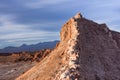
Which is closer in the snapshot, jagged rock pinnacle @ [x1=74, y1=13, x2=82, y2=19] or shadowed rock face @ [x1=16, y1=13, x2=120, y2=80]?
shadowed rock face @ [x1=16, y1=13, x2=120, y2=80]

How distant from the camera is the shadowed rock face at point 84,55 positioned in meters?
15.2

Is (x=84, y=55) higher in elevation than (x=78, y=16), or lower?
lower

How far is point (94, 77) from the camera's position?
593 inches

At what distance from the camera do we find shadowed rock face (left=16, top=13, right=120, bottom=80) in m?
15.2

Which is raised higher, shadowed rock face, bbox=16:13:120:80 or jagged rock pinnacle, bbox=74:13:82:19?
jagged rock pinnacle, bbox=74:13:82:19

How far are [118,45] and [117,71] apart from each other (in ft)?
8.28

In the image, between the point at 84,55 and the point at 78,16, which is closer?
the point at 84,55

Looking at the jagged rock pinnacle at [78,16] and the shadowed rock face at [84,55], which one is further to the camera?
the jagged rock pinnacle at [78,16]

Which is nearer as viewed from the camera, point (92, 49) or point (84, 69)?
point (84, 69)

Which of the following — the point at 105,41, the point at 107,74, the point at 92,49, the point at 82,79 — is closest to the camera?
the point at 82,79

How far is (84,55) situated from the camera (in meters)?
16.0

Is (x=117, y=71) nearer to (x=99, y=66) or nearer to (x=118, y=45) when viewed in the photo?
(x=99, y=66)

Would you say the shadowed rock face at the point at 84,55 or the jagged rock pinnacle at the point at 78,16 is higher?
the jagged rock pinnacle at the point at 78,16

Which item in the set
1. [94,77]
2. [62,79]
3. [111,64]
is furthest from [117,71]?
[62,79]
